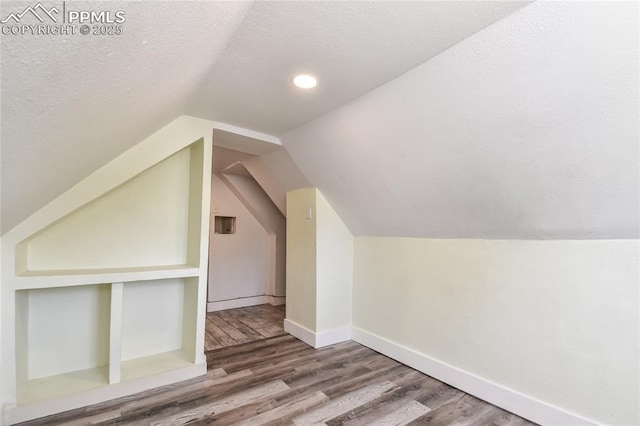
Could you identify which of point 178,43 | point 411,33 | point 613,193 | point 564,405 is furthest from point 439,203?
point 178,43

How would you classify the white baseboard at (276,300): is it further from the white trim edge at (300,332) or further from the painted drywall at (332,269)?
the painted drywall at (332,269)

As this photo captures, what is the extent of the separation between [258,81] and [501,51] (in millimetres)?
1262

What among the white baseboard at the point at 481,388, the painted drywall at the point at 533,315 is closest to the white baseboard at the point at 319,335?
the white baseboard at the point at 481,388

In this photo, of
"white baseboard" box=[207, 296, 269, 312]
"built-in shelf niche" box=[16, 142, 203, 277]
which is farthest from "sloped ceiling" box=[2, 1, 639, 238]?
"white baseboard" box=[207, 296, 269, 312]

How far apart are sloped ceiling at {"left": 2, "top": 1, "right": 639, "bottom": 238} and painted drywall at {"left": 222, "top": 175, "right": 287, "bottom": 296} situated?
2276 millimetres

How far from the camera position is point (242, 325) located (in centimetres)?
353

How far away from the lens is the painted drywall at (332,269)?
9.70ft

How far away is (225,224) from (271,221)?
0.72 meters

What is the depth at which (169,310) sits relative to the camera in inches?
97.1

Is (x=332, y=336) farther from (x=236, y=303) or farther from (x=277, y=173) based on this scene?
(x=236, y=303)

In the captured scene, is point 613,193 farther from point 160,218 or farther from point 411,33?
point 160,218

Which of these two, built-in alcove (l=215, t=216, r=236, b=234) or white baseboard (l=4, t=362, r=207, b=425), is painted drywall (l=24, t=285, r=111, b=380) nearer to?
white baseboard (l=4, t=362, r=207, b=425)

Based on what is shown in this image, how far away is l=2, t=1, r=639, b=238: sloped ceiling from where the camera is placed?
833 mm

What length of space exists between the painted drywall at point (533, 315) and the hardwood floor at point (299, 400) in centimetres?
29
